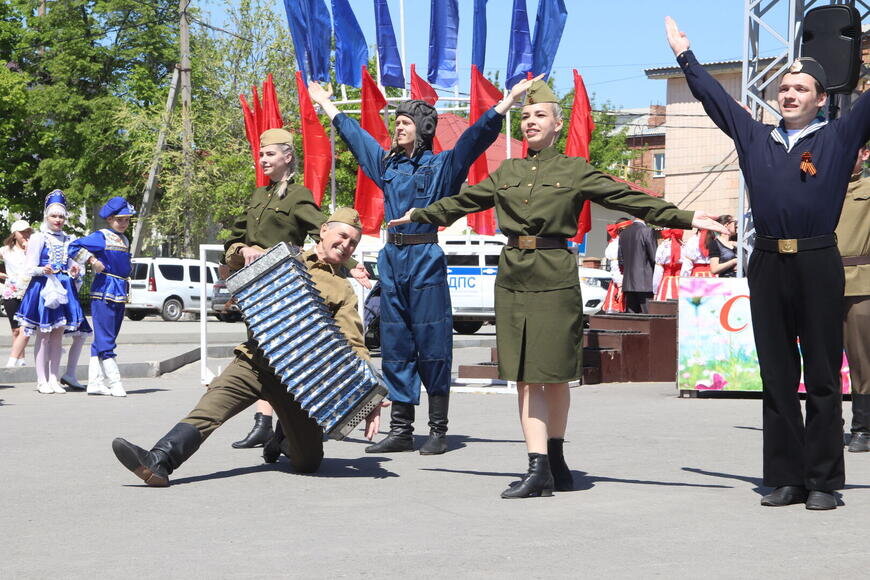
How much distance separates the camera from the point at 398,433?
26.8 ft

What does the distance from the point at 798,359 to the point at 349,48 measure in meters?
11.1

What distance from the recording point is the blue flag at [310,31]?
54.3 ft

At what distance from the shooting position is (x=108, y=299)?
A: 1227cm

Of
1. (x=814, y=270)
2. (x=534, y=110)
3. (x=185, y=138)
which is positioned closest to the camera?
(x=814, y=270)

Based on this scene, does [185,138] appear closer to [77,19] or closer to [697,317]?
[77,19]

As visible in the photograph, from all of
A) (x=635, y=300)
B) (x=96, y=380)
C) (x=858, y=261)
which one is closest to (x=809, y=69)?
(x=858, y=261)

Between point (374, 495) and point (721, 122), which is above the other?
point (721, 122)

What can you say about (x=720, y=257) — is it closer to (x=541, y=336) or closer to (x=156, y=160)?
(x=541, y=336)

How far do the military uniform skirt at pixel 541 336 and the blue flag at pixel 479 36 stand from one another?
9976 millimetres

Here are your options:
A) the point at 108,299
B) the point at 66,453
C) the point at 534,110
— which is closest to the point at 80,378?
the point at 108,299

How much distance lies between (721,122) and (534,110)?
36.3 inches

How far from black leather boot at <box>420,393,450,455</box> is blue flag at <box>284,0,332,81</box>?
29.3ft

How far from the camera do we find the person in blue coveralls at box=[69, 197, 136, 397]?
1227 centimetres

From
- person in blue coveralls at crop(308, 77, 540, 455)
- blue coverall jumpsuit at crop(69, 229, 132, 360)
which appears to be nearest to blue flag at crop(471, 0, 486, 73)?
blue coverall jumpsuit at crop(69, 229, 132, 360)
